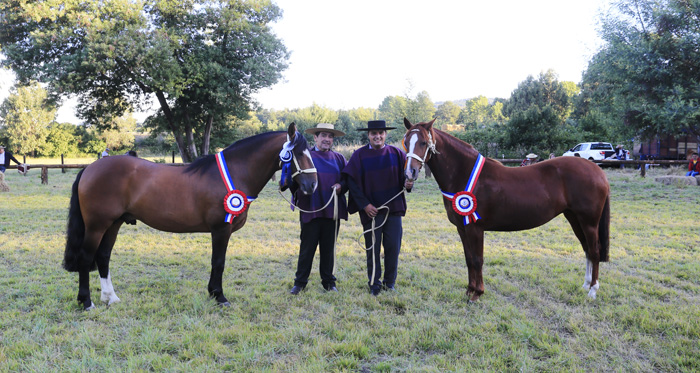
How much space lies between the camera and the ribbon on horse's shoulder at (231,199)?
4.08 m

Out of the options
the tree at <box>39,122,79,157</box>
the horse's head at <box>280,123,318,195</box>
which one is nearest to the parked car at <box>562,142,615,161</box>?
the horse's head at <box>280,123,318,195</box>

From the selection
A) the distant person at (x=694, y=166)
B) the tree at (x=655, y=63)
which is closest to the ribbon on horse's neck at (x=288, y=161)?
the tree at (x=655, y=63)

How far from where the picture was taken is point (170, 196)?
4090 mm

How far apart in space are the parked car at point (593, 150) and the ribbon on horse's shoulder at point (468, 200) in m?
21.7

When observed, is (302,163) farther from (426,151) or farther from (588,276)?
(588,276)

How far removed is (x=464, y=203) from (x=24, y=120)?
52.3 m

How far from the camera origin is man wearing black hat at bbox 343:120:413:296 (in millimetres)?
4469

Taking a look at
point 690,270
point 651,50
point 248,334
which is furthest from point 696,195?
point 248,334

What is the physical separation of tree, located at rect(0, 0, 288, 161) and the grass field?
523 inches

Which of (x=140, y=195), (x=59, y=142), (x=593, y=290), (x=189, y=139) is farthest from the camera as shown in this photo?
(x=59, y=142)

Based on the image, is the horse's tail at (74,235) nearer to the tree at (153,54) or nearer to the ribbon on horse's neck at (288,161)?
the ribbon on horse's neck at (288,161)

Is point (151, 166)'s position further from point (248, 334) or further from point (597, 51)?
point (597, 51)

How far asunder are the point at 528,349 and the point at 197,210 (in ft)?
11.3

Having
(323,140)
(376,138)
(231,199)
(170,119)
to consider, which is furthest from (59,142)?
(376,138)
